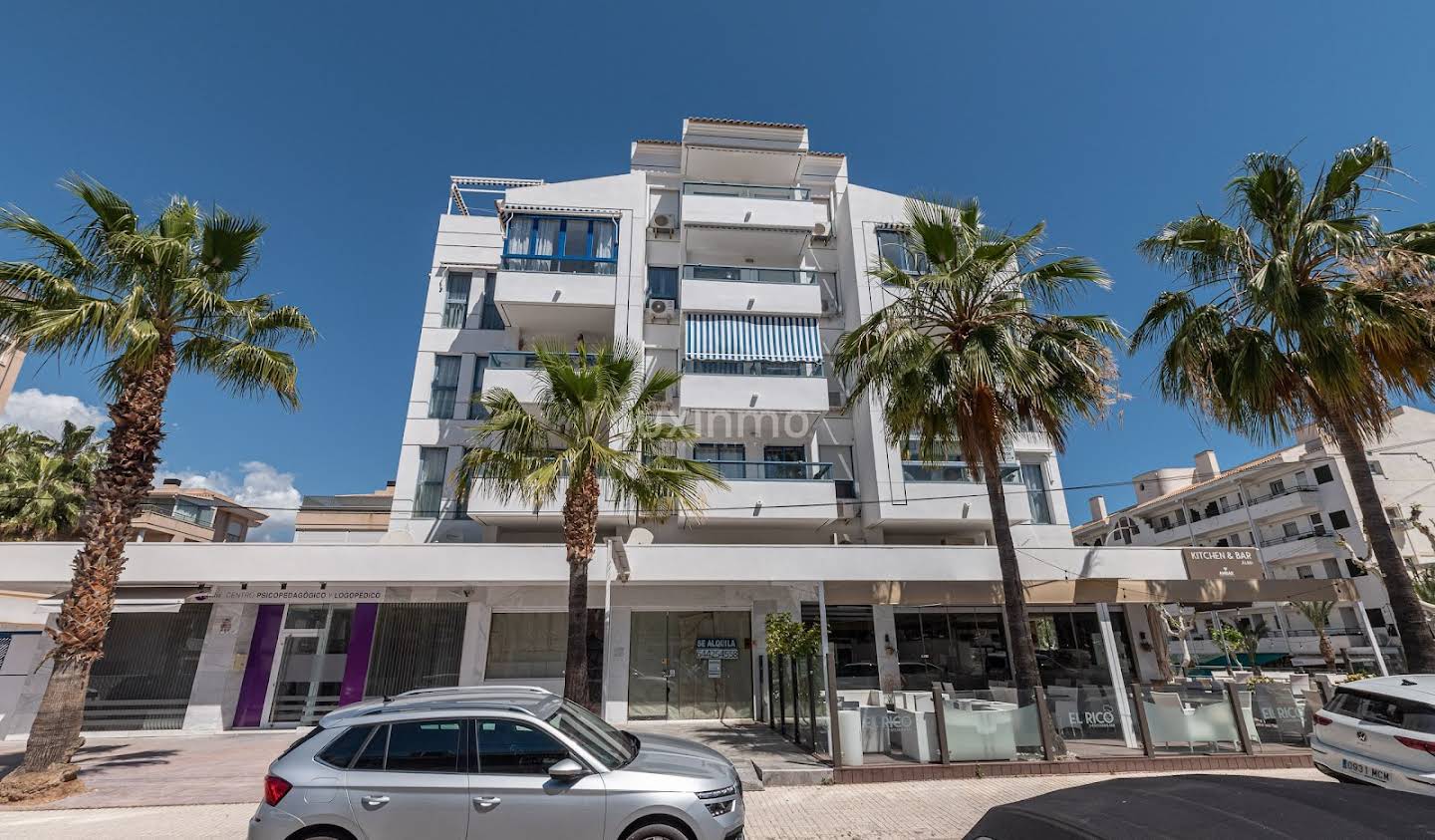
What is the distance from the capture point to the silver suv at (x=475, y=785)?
5012 mm

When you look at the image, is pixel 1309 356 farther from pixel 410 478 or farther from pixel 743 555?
pixel 410 478

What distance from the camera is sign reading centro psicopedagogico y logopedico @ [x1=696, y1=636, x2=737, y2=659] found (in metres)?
16.5

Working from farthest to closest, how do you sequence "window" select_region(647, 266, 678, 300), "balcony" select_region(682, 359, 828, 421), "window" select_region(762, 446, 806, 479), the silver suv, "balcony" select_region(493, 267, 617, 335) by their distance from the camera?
1. "window" select_region(647, 266, 678, 300)
2. "balcony" select_region(493, 267, 617, 335)
3. "balcony" select_region(682, 359, 828, 421)
4. "window" select_region(762, 446, 806, 479)
5. the silver suv

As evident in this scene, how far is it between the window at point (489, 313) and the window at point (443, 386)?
5.11 feet

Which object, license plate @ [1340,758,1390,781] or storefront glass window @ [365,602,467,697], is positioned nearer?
license plate @ [1340,758,1390,781]

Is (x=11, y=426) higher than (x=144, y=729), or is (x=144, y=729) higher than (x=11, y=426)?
(x=11, y=426)

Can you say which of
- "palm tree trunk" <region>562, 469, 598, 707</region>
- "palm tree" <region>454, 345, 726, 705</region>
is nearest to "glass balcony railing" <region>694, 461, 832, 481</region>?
"palm tree" <region>454, 345, 726, 705</region>

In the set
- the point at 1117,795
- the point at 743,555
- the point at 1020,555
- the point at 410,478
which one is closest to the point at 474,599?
the point at 410,478

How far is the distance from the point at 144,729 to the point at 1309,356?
83.4ft

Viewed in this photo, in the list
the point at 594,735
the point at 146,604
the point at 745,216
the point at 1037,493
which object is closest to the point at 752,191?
the point at 745,216

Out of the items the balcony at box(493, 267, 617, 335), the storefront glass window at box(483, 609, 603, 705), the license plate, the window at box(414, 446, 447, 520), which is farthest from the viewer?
the balcony at box(493, 267, 617, 335)

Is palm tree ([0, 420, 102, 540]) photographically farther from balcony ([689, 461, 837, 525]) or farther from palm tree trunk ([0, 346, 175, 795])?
balcony ([689, 461, 837, 525])

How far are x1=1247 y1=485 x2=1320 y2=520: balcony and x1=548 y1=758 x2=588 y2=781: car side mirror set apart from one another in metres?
48.5

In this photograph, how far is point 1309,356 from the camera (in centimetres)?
1011
